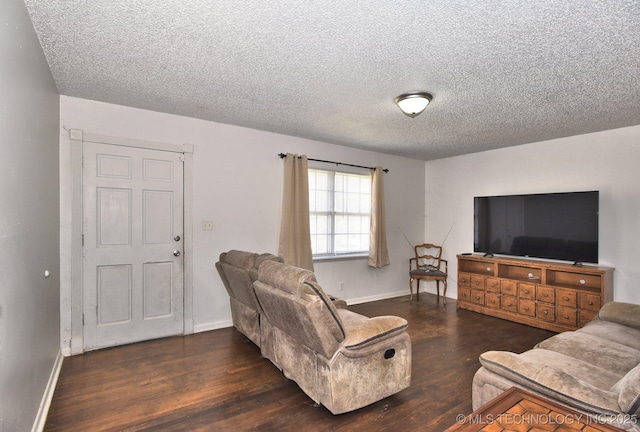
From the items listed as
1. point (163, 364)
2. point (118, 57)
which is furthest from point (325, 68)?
point (163, 364)

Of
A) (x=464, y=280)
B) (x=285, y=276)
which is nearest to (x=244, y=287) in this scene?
(x=285, y=276)

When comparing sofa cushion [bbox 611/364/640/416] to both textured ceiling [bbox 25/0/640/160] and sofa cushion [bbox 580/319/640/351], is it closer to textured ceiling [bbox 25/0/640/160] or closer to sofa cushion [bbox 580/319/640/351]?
sofa cushion [bbox 580/319/640/351]

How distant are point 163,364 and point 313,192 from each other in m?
2.91

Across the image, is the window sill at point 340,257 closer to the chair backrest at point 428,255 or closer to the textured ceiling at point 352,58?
the chair backrest at point 428,255

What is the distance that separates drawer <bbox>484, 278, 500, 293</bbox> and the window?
6.03ft

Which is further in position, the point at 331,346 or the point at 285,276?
the point at 285,276

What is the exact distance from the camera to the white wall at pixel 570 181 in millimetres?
3926

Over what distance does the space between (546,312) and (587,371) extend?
2586 mm

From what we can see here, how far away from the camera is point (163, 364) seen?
3.04m

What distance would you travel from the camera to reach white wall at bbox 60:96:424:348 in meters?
3.32

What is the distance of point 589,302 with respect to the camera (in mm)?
3838

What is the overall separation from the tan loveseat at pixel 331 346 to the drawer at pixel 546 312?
2.77 m

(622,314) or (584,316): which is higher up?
(622,314)
